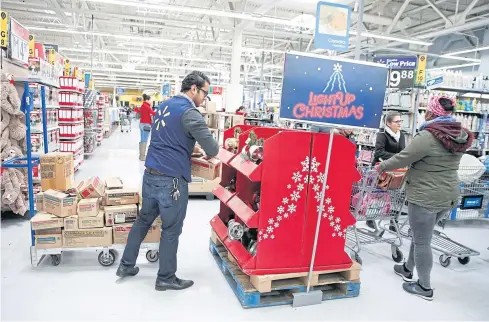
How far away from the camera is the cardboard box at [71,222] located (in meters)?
3.44

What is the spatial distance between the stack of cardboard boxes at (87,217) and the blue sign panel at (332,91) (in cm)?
183

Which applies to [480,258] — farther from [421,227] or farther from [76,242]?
[76,242]

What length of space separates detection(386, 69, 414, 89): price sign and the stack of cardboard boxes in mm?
4467

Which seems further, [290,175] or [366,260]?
[366,260]

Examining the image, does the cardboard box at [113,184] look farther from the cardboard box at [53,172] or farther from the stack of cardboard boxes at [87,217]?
the cardboard box at [53,172]

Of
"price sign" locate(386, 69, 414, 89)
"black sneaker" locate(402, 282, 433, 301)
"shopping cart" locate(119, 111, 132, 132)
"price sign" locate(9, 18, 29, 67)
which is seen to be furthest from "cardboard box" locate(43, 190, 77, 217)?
"shopping cart" locate(119, 111, 132, 132)

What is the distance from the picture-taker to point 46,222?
11.1 feet

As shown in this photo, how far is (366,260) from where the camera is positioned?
420 centimetres

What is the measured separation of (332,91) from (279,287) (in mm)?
1642

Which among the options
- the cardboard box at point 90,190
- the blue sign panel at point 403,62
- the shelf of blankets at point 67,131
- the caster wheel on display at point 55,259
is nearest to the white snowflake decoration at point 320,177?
the cardboard box at point 90,190

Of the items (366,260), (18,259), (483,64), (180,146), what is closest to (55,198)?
(18,259)

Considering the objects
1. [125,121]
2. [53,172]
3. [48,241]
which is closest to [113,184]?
[53,172]

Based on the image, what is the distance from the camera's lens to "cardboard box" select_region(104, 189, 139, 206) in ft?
12.1

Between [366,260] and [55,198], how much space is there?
132 inches
